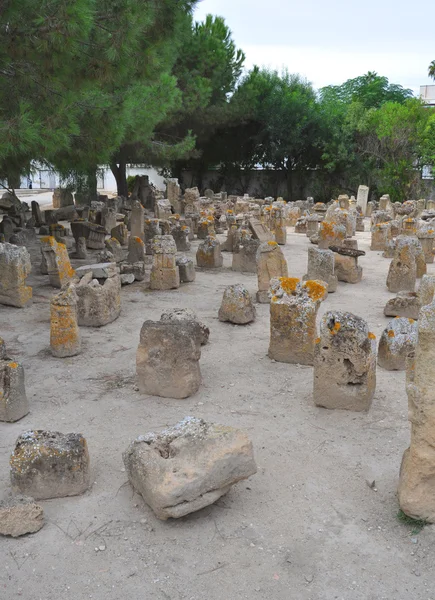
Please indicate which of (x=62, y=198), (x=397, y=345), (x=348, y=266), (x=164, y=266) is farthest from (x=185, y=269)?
(x=62, y=198)

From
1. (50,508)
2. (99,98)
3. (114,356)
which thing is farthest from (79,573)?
(99,98)

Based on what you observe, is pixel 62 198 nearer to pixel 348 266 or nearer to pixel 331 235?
pixel 331 235

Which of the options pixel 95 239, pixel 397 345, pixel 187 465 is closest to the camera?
pixel 187 465

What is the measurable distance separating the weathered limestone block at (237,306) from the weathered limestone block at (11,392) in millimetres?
4001

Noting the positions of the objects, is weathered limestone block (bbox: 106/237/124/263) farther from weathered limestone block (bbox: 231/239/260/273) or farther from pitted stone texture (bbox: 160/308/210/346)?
pitted stone texture (bbox: 160/308/210/346)

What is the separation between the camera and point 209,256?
1373 centimetres

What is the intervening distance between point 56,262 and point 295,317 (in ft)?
18.4

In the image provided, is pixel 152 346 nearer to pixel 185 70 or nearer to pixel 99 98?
pixel 99 98

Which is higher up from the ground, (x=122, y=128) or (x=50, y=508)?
(x=122, y=128)

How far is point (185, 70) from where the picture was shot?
84.0 ft

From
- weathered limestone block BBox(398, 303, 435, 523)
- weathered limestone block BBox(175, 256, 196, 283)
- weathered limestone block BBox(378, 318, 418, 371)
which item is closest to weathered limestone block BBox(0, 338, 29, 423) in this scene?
weathered limestone block BBox(398, 303, 435, 523)

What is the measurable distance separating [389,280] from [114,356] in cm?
606

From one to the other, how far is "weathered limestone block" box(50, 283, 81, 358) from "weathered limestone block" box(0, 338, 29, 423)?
1819 mm

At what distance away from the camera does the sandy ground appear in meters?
3.90
